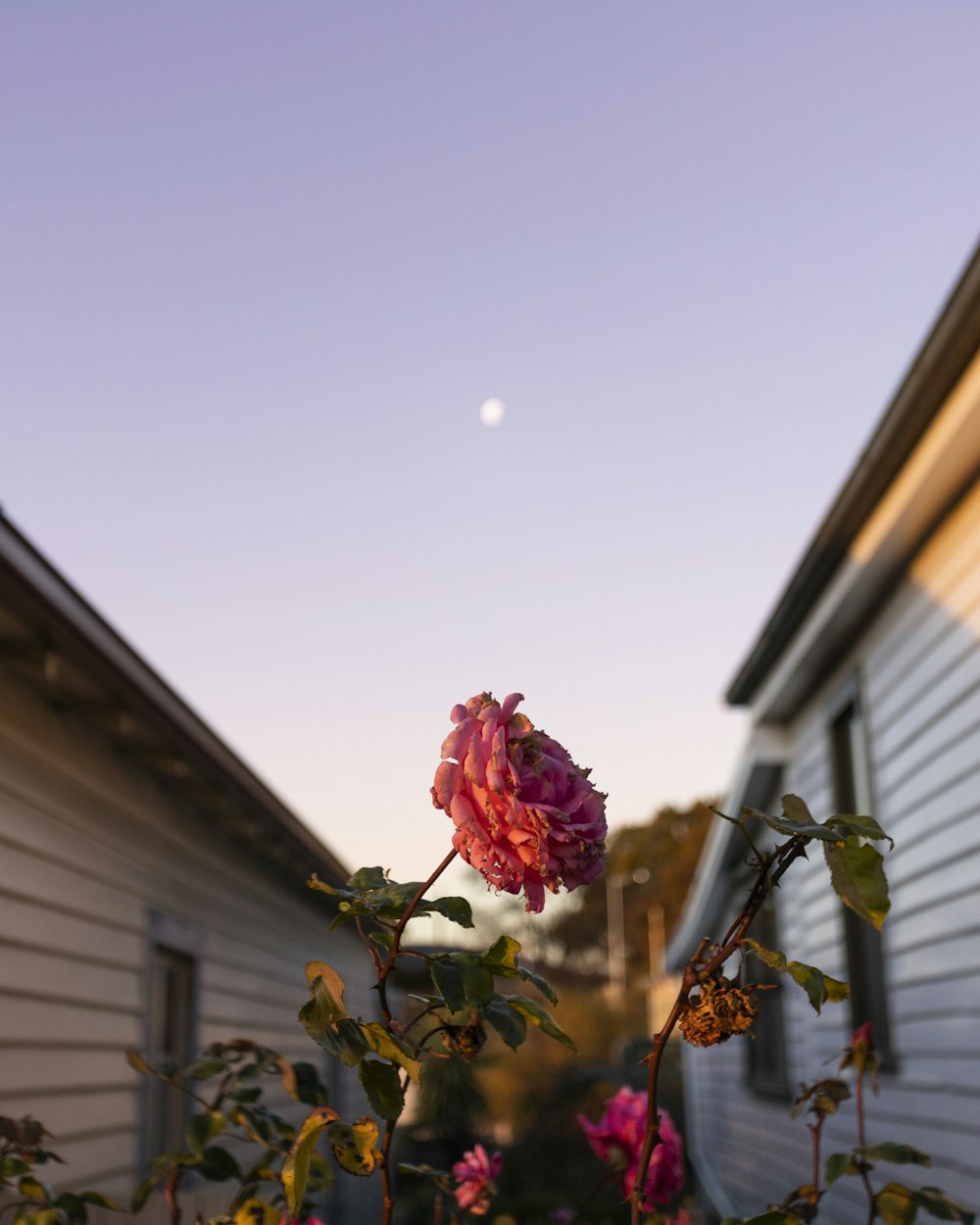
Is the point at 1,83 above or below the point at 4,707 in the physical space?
above

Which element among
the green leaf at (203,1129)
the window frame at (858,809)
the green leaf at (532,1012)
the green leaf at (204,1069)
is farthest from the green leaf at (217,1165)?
the window frame at (858,809)

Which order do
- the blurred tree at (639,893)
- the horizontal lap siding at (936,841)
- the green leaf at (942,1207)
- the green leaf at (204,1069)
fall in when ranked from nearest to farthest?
the green leaf at (942,1207) → the green leaf at (204,1069) → the horizontal lap siding at (936,841) → the blurred tree at (639,893)

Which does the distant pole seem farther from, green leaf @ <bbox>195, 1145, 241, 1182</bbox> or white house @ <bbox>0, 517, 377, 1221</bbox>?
green leaf @ <bbox>195, 1145, 241, 1182</bbox>

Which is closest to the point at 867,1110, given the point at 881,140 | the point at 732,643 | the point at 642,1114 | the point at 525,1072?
the point at 642,1114

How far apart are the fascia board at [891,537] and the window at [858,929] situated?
0.35 meters

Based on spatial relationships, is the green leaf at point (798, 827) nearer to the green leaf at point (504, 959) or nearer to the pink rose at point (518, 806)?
the pink rose at point (518, 806)

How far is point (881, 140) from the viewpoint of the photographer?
774 cm

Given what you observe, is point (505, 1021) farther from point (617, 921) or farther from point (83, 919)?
point (617, 921)

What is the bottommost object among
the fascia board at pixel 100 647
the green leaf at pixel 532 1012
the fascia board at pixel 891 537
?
the green leaf at pixel 532 1012

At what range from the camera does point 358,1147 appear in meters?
1.71

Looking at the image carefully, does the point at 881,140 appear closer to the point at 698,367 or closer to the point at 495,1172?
the point at 698,367

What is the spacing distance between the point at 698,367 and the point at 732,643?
5218 millimetres

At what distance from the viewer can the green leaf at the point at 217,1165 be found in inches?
112

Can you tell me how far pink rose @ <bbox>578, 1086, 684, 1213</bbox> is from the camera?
2848 millimetres
